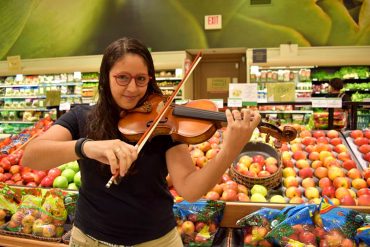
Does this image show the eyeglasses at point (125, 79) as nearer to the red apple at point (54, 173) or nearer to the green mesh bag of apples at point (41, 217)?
the green mesh bag of apples at point (41, 217)

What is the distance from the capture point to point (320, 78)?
7.88 meters

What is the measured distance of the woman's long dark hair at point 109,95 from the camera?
120 cm

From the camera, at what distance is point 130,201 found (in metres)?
1.18

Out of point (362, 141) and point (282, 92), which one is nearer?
point (362, 141)

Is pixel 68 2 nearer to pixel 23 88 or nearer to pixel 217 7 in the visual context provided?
pixel 23 88

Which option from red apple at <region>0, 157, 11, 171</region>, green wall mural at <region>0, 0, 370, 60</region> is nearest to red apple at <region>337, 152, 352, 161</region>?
red apple at <region>0, 157, 11, 171</region>

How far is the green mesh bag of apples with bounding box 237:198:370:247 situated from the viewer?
162 centimetres

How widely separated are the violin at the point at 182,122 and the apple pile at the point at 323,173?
3.16ft

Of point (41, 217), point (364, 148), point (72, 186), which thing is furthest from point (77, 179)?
point (364, 148)

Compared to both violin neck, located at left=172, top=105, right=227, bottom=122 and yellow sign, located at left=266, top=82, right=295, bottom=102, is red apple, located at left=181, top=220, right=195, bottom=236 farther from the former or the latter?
yellow sign, located at left=266, top=82, right=295, bottom=102

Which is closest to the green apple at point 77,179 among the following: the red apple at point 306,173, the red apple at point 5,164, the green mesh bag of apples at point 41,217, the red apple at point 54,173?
the red apple at point 54,173

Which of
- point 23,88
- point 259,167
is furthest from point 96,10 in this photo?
point 259,167

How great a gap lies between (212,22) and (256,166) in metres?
6.56

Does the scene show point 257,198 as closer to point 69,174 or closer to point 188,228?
point 188,228
